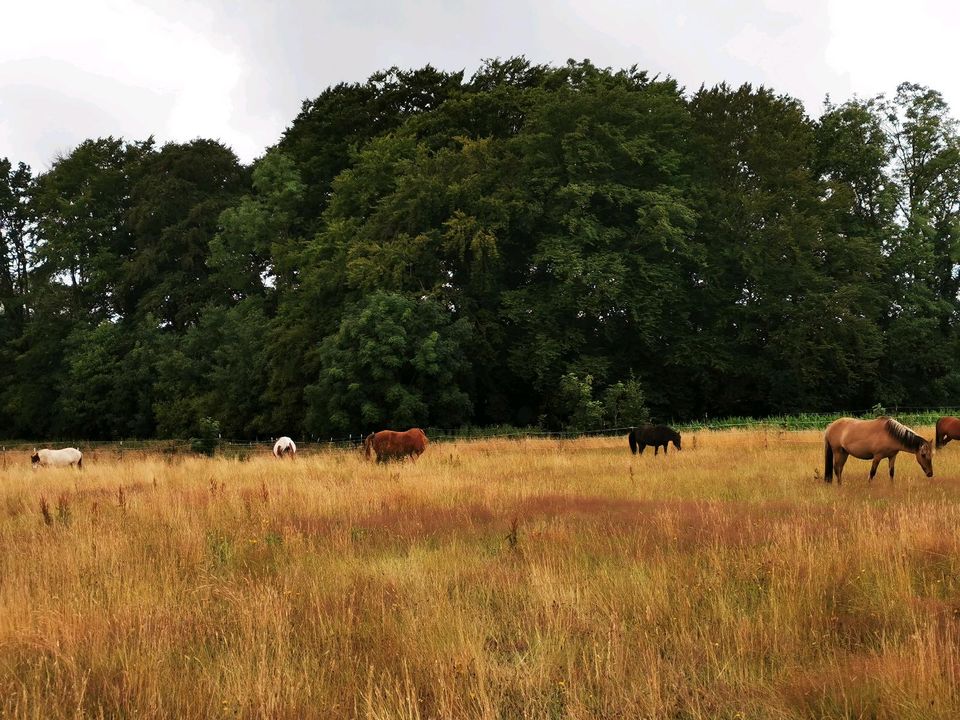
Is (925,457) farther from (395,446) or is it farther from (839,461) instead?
(395,446)

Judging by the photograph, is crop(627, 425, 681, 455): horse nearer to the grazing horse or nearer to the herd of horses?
the herd of horses

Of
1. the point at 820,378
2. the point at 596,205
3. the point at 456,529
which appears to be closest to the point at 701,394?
the point at 820,378

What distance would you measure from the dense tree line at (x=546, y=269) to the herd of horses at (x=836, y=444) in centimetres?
880

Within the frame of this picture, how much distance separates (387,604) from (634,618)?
180 centimetres

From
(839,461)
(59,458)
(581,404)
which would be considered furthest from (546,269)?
(839,461)

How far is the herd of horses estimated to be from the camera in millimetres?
11953

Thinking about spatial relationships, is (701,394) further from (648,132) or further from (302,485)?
(302,485)

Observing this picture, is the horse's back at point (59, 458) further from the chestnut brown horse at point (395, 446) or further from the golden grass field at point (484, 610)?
the golden grass field at point (484, 610)

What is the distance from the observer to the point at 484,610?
4918 mm

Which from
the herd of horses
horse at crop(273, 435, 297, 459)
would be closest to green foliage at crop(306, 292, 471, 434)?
horse at crop(273, 435, 297, 459)

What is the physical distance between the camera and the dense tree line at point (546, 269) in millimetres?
33062

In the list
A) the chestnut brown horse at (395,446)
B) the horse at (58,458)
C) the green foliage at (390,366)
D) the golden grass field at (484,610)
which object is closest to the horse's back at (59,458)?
the horse at (58,458)

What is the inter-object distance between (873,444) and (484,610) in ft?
32.2

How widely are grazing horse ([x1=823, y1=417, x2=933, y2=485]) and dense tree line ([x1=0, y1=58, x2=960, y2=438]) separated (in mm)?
17548
